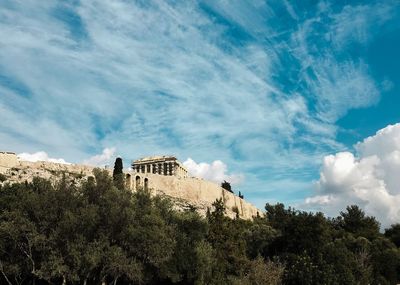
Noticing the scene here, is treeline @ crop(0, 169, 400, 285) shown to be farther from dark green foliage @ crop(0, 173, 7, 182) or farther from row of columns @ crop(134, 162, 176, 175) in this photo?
row of columns @ crop(134, 162, 176, 175)

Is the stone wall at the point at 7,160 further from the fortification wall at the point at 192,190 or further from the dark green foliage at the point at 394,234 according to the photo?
A: the dark green foliage at the point at 394,234

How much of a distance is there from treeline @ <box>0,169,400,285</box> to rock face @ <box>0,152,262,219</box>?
96.4ft

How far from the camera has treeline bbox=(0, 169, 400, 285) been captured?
35094mm

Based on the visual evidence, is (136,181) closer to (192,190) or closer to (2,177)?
(192,190)

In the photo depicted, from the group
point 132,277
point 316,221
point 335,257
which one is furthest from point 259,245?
point 132,277

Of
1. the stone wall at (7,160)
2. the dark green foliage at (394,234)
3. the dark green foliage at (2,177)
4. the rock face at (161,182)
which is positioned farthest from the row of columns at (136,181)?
the dark green foliage at (394,234)

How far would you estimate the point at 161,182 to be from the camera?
110 meters

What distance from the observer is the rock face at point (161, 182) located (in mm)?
83312

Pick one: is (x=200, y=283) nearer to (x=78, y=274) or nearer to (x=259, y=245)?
(x=78, y=274)

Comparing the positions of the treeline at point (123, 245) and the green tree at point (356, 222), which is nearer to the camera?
the treeline at point (123, 245)

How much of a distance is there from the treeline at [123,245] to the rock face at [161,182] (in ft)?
96.4

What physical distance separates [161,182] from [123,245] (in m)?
71.3

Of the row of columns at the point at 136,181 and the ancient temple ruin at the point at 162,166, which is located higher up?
the ancient temple ruin at the point at 162,166

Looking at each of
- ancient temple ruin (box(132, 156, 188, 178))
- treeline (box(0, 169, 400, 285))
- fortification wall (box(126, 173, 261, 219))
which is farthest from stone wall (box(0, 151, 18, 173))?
ancient temple ruin (box(132, 156, 188, 178))
